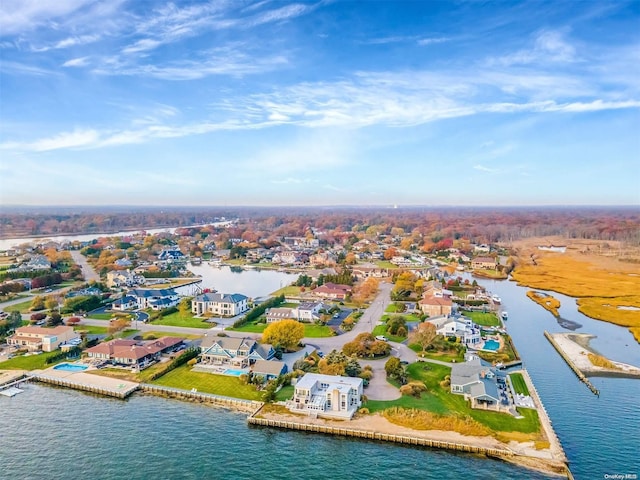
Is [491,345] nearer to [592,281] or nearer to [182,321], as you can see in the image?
[182,321]

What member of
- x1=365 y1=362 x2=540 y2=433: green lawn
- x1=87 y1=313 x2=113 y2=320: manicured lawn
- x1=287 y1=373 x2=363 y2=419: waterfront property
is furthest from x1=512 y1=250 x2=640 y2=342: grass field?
x1=87 y1=313 x2=113 y2=320: manicured lawn

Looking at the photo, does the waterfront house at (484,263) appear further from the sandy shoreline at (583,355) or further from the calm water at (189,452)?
the calm water at (189,452)

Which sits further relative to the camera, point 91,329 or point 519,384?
point 91,329

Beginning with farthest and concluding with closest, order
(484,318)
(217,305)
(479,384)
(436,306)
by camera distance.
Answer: (217,305) < (436,306) < (484,318) < (479,384)

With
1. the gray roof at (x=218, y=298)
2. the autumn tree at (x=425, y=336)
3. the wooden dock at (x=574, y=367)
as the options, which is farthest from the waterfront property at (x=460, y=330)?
the gray roof at (x=218, y=298)

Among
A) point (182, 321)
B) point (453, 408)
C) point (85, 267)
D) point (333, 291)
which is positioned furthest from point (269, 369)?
point (85, 267)

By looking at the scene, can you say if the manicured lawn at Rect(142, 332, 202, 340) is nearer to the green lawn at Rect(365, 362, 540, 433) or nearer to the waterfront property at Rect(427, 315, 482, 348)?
the green lawn at Rect(365, 362, 540, 433)
